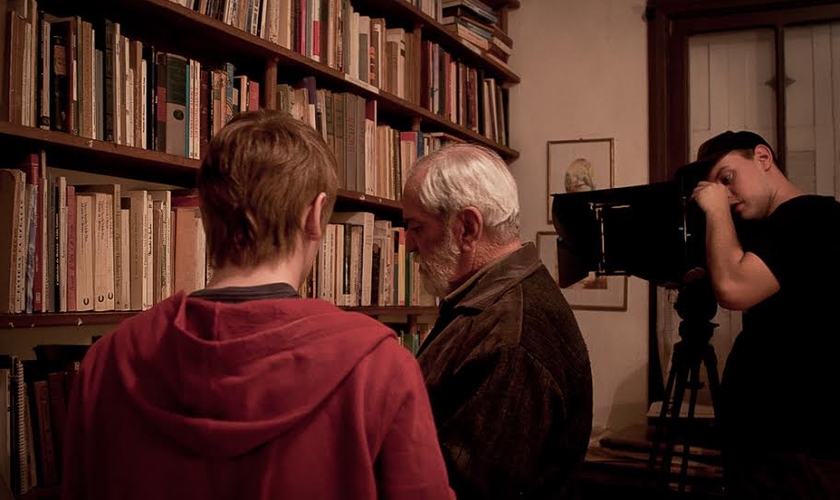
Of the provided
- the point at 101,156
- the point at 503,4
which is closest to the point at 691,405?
the point at 101,156

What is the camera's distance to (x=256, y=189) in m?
0.83

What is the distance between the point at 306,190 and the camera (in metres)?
0.86

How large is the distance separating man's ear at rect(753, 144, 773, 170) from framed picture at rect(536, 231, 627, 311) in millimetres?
1269

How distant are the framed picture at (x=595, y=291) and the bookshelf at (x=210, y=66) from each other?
0.55 metres

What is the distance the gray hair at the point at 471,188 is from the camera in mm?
1307

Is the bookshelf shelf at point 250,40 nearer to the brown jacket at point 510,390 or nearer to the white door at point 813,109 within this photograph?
the brown jacket at point 510,390

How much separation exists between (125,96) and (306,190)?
86 centimetres

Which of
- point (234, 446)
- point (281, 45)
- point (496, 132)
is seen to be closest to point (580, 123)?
point (496, 132)

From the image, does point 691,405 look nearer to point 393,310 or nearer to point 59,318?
point 393,310

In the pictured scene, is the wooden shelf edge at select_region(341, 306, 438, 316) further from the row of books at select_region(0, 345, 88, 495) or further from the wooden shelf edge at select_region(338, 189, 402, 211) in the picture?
the row of books at select_region(0, 345, 88, 495)

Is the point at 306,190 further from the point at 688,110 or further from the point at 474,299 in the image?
the point at 688,110

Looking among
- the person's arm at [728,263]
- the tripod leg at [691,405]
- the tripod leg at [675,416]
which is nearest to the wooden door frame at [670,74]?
the tripod leg at [691,405]

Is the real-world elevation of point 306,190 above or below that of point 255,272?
above

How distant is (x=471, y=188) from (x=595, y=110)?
6.71 feet
